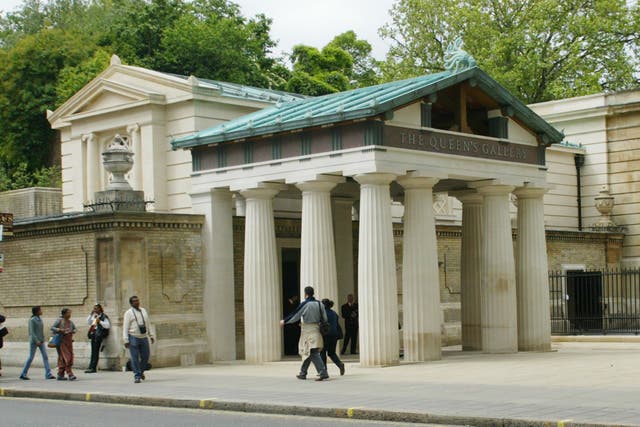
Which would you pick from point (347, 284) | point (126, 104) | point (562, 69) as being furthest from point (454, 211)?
point (562, 69)

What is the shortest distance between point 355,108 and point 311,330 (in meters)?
5.70

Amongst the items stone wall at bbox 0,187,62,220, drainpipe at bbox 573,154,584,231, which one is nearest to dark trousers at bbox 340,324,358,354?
stone wall at bbox 0,187,62,220

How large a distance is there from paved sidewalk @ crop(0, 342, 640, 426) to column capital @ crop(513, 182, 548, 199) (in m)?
4.28

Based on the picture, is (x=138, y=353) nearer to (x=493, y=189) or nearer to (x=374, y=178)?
(x=374, y=178)

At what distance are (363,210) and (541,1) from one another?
38.9 m

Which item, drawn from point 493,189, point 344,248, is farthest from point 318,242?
point 344,248

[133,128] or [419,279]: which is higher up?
[133,128]

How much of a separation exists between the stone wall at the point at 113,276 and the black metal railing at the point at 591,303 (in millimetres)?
15255

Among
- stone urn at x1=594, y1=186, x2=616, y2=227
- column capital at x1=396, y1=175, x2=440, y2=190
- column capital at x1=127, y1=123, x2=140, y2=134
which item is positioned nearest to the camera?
column capital at x1=396, y1=175, x2=440, y2=190

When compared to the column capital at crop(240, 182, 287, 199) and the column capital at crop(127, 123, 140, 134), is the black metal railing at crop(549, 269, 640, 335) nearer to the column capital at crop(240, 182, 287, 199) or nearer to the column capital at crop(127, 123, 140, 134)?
the column capital at crop(240, 182, 287, 199)

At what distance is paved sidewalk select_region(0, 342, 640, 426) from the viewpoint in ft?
53.3

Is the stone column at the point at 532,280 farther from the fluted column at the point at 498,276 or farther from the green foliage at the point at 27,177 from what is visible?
the green foliage at the point at 27,177

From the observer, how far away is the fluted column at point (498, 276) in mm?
29438

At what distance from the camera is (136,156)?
35250 millimetres
